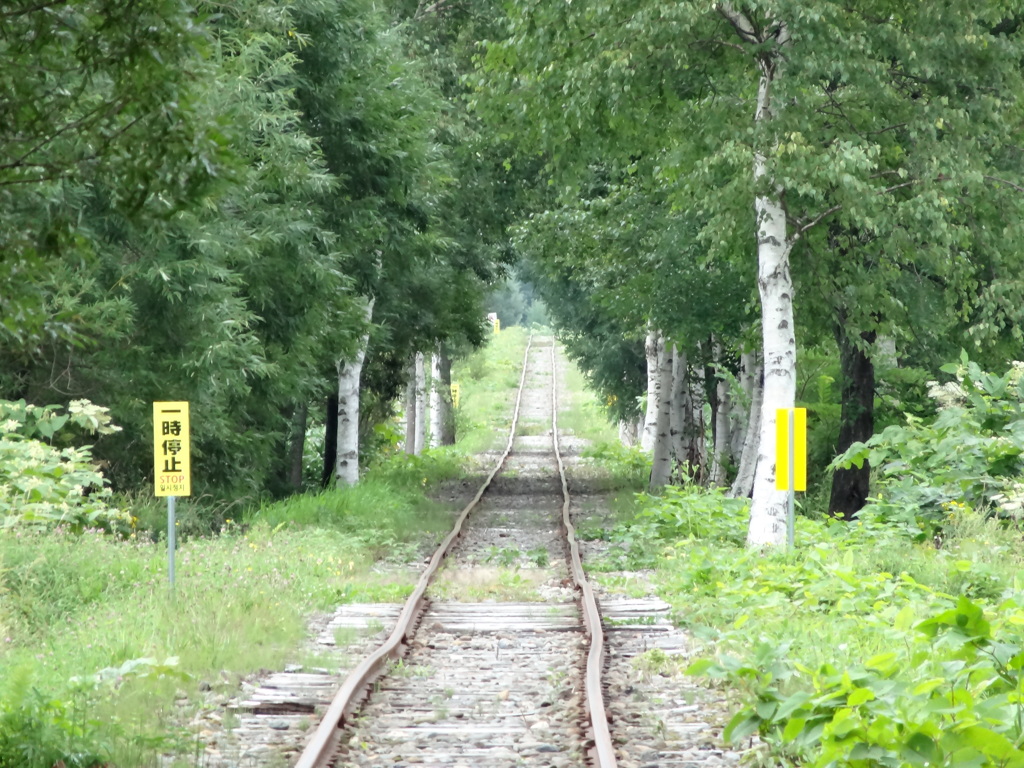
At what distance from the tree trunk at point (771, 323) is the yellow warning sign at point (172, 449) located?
700 centimetres

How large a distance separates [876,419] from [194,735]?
16403 millimetres

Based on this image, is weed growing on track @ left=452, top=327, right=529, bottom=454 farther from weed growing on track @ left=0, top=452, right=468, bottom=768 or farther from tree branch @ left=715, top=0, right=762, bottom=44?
weed growing on track @ left=0, top=452, right=468, bottom=768

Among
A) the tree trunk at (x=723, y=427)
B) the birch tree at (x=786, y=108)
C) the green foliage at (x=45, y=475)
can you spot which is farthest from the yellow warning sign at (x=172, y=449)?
the tree trunk at (x=723, y=427)

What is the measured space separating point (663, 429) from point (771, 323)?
1226cm

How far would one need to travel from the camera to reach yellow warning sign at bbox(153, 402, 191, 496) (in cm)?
1089

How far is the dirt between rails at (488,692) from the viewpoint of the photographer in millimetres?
7211

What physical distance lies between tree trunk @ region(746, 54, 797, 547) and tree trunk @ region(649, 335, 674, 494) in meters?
11.8

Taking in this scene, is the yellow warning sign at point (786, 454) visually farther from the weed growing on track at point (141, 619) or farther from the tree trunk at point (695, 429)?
the tree trunk at point (695, 429)

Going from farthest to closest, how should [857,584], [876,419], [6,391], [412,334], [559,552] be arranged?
[412,334] < [876,419] < [559,552] < [6,391] < [857,584]

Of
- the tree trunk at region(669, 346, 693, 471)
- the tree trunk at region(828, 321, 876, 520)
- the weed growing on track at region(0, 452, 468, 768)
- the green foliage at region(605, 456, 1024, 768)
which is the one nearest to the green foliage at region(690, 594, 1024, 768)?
the green foliage at region(605, 456, 1024, 768)

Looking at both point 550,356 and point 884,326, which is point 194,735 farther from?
point 550,356

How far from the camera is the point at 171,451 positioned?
11.0 metres

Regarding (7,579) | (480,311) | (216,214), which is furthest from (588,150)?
(480,311)

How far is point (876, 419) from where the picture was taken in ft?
71.0
